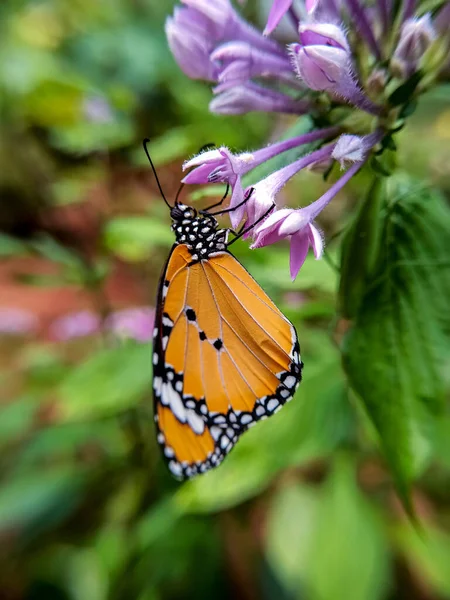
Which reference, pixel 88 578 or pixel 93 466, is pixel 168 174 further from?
pixel 88 578

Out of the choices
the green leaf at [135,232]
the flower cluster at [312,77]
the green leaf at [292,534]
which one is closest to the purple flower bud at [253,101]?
the flower cluster at [312,77]

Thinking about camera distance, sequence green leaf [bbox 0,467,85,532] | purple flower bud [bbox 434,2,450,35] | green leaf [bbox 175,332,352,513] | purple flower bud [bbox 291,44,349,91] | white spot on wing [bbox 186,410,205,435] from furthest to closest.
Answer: green leaf [bbox 0,467,85,532] < green leaf [bbox 175,332,352,513] < white spot on wing [bbox 186,410,205,435] < purple flower bud [bbox 434,2,450,35] < purple flower bud [bbox 291,44,349,91]

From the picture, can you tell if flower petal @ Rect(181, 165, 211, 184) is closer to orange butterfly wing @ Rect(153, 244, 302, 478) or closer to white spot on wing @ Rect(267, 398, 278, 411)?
orange butterfly wing @ Rect(153, 244, 302, 478)

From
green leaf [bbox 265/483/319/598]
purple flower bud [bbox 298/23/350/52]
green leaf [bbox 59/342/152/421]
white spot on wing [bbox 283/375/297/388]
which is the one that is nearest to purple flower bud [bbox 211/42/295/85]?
purple flower bud [bbox 298/23/350/52]

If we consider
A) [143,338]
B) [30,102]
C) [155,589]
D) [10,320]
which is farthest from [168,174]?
[155,589]

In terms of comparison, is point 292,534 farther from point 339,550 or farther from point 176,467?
point 176,467

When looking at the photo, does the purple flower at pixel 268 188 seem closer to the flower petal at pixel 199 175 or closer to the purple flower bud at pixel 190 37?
the flower petal at pixel 199 175
